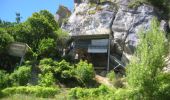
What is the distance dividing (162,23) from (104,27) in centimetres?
549

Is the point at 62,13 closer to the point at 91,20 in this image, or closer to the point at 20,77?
the point at 91,20

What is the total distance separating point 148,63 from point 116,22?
17107 millimetres

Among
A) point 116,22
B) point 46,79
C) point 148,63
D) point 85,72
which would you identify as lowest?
point 46,79

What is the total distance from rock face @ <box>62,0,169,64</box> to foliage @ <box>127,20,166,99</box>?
519 inches

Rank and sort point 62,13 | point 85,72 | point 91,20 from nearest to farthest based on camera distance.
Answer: point 85,72, point 91,20, point 62,13

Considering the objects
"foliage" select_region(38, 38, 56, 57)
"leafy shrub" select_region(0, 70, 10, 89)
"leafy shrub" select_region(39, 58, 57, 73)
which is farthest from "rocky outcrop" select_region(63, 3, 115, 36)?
"leafy shrub" select_region(0, 70, 10, 89)

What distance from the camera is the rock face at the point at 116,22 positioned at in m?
37.5

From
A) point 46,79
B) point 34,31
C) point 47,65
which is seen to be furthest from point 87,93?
point 34,31

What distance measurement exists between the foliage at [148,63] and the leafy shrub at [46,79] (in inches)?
319

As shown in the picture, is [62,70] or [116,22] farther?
[116,22]

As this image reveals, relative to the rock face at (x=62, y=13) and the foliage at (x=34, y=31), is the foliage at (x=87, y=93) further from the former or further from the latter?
the rock face at (x=62, y=13)

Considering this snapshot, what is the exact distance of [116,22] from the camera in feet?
127

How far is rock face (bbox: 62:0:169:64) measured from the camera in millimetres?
37531

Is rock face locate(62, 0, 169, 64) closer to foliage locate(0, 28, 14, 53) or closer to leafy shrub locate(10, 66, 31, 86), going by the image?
foliage locate(0, 28, 14, 53)
